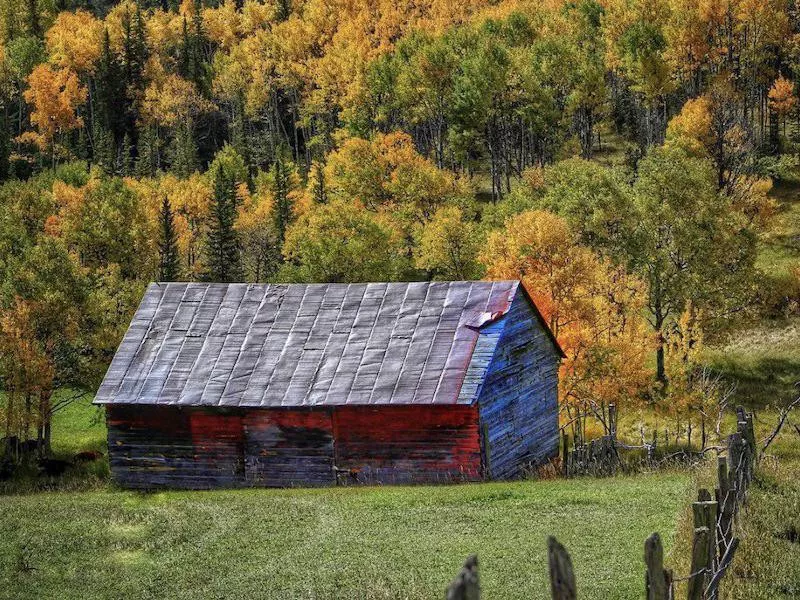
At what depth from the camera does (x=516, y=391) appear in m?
36.2

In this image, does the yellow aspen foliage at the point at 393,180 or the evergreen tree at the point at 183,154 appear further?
the evergreen tree at the point at 183,154

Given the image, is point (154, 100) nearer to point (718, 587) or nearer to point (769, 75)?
point (769, 75)

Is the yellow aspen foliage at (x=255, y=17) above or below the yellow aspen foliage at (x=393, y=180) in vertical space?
above

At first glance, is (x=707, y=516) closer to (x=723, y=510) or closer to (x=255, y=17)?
(x=723, y=510)

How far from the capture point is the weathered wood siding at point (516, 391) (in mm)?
34312

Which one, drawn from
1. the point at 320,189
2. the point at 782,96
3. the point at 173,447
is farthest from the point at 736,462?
the point at 782,96

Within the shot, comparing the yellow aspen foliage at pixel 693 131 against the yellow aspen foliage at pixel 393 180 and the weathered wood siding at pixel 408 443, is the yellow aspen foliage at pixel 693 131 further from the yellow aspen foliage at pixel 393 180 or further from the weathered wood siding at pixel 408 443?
the weathered wood siding at pixel 408 443

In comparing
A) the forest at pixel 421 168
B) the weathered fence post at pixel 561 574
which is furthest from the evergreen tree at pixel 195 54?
the weathered fence post at pixel 561 574

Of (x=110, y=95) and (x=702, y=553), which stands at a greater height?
(x=702, y=553)

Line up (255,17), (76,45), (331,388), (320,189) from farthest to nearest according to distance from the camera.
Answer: (255,17), (76,45), (320,189), (331,388)

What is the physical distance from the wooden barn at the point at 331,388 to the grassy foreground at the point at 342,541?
15.8 ft

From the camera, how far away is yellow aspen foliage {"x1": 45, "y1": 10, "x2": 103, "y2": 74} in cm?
14038

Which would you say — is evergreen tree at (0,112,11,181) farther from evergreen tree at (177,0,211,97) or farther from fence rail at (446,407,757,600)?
fence rail at (446,407,757,600)

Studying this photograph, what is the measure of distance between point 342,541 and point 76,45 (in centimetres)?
13062
